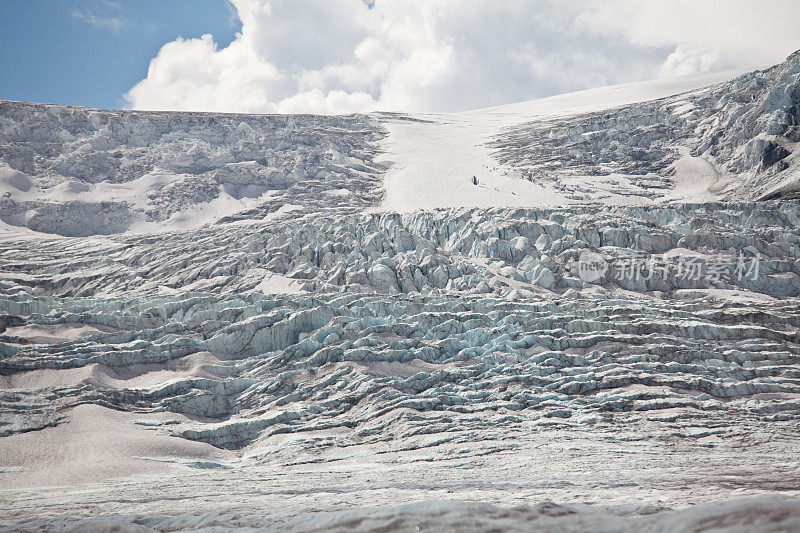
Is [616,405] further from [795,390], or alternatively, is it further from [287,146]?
[287,146]

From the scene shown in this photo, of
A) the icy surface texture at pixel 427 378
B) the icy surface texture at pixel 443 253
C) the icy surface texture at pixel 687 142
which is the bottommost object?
the icy surface texture at pixel 427 378

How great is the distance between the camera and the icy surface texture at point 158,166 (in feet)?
262

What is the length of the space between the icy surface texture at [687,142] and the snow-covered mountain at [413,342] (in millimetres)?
552

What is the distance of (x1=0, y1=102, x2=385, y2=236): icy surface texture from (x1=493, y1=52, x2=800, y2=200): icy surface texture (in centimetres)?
3024

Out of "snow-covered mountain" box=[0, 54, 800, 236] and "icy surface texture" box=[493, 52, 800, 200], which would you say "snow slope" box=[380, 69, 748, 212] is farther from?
"icy surface texture" box=[493, 52, 800, 200]

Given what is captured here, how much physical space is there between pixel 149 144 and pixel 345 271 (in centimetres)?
6203

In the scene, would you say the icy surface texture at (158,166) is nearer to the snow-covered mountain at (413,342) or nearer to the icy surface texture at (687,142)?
the snow-covered mountain at (413,342)

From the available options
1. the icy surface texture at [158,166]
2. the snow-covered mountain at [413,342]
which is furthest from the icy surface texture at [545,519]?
the icy surface texture at [158,166]

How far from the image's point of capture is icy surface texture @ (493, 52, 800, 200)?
235ft

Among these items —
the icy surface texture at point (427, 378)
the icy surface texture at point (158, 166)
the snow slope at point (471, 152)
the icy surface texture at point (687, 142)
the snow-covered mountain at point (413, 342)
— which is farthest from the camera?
the icy surface texture at point (158, 166)

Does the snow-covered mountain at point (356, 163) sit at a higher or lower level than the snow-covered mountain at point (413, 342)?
higher

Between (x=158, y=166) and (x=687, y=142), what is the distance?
84085 mm

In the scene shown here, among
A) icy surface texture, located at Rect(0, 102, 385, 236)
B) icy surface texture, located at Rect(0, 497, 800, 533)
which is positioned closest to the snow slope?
icy surface texture, located at Rect(0, 102, 385, 236)

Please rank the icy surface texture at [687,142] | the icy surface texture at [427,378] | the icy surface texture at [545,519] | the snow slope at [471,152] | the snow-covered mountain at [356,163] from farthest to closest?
the snow slope at [471,152] < the snow-covered mountain at [356,163] < the icy surface texture at [687,142] < the icy surface texture at [427,378] < the icy surface texture at [545,519]
